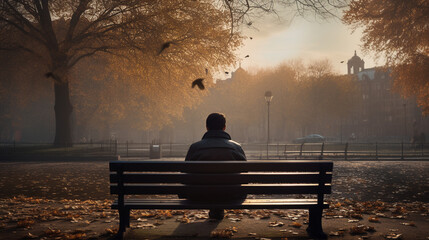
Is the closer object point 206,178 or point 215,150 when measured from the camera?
point 206,178

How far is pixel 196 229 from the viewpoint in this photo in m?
A: 5.39

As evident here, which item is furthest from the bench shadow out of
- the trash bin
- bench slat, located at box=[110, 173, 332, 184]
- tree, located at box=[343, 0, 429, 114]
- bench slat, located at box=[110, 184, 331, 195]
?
the trash bin

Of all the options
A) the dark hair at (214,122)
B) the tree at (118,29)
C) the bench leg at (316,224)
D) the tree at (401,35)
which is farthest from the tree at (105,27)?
the bench leg at (316,224)

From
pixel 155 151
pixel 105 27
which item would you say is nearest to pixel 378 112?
pixel 155 151

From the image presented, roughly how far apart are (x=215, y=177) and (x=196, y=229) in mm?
952

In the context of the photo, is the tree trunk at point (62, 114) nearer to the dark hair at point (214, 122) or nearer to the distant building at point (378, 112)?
the dark hair at point (214, 122)

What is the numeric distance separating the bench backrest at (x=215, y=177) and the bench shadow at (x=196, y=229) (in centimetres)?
58

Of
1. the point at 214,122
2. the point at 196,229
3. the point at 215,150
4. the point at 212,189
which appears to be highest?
the point at 214,122

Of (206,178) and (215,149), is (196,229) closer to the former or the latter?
(206,178)

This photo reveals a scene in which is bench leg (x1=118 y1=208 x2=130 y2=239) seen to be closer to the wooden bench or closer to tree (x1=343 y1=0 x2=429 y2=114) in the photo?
the wooden bench

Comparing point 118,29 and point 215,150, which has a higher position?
point 118,29

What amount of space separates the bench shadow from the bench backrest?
1.91 ft

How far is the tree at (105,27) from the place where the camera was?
1878cm

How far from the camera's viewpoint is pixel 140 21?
1855 centimetres
